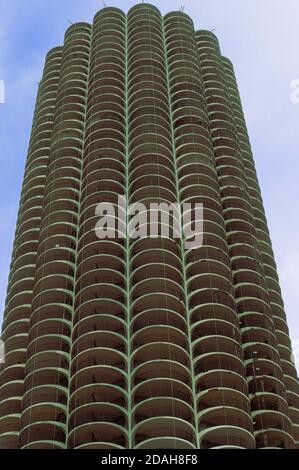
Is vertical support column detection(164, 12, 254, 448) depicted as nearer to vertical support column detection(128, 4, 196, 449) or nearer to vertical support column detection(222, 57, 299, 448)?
vertical support column detection(128, 4, 196, 449)

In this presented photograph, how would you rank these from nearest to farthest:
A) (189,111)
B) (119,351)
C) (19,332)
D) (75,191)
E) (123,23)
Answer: (119,351), (19,332), (75,191), (189,111), (123,23)

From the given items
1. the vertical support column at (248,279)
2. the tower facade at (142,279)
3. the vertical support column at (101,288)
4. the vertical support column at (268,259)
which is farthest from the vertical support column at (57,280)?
the vertical support column at (268,259)

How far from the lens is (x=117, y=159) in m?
114

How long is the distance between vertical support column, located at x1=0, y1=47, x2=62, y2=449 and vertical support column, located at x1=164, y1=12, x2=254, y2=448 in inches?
769

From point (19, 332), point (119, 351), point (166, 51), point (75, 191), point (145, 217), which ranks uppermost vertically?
point (166, 51)

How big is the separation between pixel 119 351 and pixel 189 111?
1836 inches

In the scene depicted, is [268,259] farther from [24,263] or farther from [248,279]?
[24,263]

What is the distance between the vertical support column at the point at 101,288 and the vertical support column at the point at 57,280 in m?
1.77

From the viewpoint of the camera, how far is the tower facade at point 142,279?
83.8 m

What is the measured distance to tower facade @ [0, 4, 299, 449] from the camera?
83812mm

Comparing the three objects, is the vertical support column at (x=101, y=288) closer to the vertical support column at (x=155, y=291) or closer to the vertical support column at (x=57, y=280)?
the vertical support column at (x=155, y=291)

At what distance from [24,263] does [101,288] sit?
1775cm

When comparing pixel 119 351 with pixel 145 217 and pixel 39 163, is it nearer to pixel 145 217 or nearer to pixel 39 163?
pixel 145 217

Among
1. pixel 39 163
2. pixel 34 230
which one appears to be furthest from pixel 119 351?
pixel 39 163
